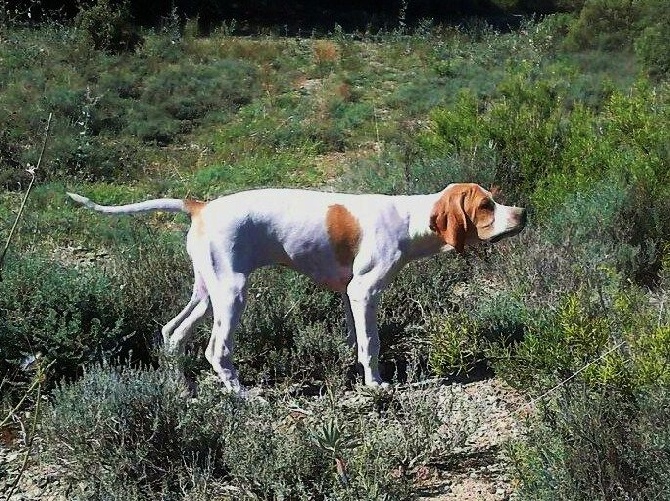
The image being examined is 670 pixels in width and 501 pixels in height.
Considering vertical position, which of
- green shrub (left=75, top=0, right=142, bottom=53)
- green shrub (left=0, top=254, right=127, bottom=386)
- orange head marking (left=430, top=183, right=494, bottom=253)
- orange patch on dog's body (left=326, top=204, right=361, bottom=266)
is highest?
orange head marking (left=430, top=183, right=494, bottom=253)

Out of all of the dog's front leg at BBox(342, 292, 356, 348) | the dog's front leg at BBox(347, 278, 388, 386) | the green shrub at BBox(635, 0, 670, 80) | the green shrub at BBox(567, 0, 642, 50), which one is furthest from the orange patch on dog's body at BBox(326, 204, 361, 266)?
the green shrub at BBox(567, 0, 642, 50)

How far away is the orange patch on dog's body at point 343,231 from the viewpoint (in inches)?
186

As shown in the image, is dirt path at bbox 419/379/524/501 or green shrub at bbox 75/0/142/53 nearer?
dirt path at bbox 419/379/524/501

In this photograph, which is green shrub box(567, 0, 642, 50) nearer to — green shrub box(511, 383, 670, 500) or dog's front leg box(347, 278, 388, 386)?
dog's front leg box(347, 278, 388, 386)

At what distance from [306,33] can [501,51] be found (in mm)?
5478

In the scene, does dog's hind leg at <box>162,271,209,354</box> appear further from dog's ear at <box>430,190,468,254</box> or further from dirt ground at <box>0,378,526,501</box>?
dog's ear at <box>430,190,468,254</box>

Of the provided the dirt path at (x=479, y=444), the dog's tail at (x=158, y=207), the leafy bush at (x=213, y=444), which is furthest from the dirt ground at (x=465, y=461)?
the dog's tail at (x=158, y=207)

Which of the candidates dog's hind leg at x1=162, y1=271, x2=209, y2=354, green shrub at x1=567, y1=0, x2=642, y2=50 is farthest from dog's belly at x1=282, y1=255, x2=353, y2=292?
green shrub at x1=567, y1=0, x2=642, y2=50

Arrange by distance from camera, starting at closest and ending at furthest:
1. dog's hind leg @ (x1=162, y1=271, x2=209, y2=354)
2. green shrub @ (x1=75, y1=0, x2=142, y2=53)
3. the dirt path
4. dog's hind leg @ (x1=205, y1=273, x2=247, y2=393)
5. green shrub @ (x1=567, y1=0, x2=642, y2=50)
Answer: the dirt path
dog's hind leg @ (x1=205, y1=273, x2=247, y2=393)
dog's hind leg @ (x1=162, y1=271, x2=209, y2=354)
green shrub @ (x1=567, y1=0, x2=642, y2=50)
green shrub @ (x1=75, y1=0, x2=142, y2=53)

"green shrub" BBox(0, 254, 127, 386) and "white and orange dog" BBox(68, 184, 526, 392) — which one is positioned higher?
"white and orange dog" BBox(68, 184, 526, 392)

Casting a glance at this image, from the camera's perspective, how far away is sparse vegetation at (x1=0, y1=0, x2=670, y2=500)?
12.1 feet

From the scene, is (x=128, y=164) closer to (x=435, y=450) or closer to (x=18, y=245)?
(x=18, y=245)

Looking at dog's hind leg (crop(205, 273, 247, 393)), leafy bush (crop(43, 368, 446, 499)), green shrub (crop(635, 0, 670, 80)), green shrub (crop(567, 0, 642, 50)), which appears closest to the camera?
leafy bush (crop(43, 368, 446, 499))

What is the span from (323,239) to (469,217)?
751 millimetres
